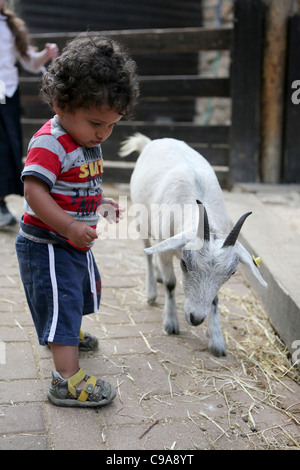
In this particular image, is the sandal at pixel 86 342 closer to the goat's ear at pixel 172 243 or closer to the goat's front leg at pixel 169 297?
the goat's front leg at pixel 169 297

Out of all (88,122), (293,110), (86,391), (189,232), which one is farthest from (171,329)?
(293,110)

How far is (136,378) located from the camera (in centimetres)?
253

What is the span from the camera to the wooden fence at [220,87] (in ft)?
19.1

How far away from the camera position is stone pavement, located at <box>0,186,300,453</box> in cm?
206

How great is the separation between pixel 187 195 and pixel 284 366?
1.06m

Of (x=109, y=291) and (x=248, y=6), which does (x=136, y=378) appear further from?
(x=248, y=6)

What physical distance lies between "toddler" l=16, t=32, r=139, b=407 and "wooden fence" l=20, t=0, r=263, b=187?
3.59 metres

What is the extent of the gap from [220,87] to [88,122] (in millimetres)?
4315

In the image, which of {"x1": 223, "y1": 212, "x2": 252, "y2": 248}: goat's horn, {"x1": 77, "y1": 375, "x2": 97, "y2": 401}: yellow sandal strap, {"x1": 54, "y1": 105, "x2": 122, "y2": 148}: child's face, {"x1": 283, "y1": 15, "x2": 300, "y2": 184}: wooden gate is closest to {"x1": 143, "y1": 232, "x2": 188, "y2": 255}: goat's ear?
{"x1": 223, "y1": 212, "x2": 252, "y2": 248}: goat's horn

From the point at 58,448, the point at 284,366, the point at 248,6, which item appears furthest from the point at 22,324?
the point at 248,6

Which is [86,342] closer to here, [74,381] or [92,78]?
[74,381]

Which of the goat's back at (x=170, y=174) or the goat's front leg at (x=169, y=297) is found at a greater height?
the goat's back at (x=170, y=174)

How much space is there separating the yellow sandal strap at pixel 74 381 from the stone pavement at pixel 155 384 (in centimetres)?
8

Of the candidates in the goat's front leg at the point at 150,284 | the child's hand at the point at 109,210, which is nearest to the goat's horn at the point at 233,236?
the child's hand at the point at 109,210
